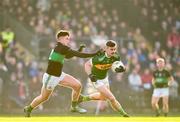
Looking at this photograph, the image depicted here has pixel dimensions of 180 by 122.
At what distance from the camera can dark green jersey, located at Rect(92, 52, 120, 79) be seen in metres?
15.5

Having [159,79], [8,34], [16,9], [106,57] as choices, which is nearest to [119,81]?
[159,79]

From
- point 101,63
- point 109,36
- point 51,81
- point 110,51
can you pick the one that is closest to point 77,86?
point 51,81

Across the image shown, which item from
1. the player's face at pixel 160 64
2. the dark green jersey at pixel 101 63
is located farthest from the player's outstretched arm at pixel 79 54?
the player's face at pixel 160 64

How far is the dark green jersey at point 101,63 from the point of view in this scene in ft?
50.9

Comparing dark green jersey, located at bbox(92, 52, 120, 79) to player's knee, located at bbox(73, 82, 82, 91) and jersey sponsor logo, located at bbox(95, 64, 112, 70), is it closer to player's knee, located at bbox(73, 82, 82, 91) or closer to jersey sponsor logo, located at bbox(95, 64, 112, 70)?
jersey sponsor logo, located at bbox(95, 64, 112, 70)

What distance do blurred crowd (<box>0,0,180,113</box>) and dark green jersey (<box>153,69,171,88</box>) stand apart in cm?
262

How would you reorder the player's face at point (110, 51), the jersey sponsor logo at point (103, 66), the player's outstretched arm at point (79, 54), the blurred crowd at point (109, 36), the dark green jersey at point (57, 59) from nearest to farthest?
the player's outstretched arm at point (79, 54) → the dark green jersey at point (57, 59) → the player's face at point (110, 51) → the jersey sponsor logo at point (103, 66) → the blurred crowd at point (109, 36)

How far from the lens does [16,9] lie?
27656mm

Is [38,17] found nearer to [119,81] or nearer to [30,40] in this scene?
[30,40]

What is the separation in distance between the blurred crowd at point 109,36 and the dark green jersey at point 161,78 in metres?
2.62

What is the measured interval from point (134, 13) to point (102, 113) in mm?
6101

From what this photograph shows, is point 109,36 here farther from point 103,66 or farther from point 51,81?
point 51,81

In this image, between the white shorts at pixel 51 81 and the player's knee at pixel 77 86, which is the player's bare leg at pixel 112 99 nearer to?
the player's knee at pixel 77 86

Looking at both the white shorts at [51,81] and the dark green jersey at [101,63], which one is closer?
the white shorts at [51,81]
